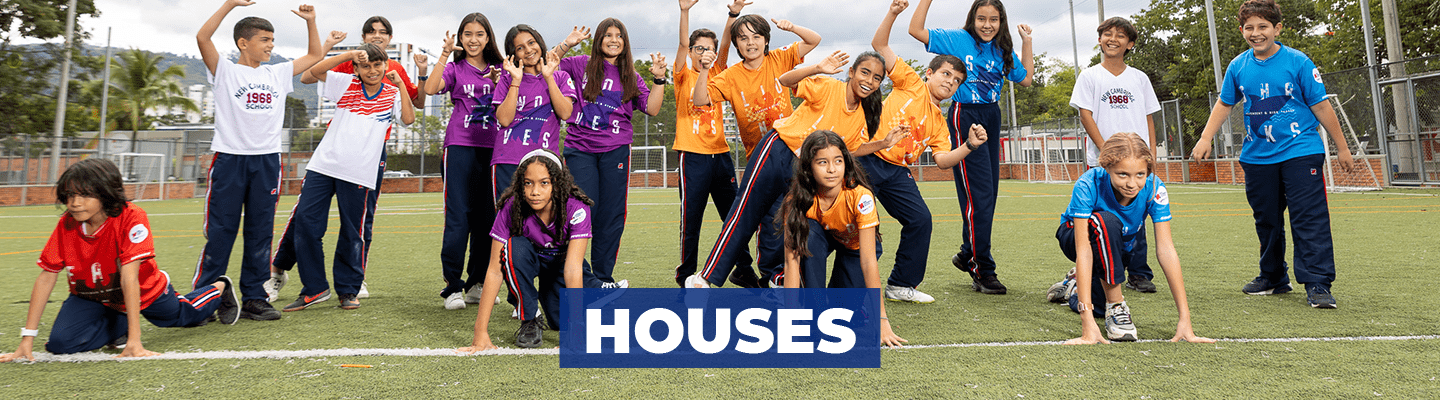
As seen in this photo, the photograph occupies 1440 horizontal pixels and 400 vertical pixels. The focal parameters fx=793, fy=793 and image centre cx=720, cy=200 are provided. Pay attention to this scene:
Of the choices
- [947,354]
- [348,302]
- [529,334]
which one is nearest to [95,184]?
[348,302]

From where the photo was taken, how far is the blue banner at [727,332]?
282 centimetres

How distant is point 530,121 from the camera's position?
4035 mm

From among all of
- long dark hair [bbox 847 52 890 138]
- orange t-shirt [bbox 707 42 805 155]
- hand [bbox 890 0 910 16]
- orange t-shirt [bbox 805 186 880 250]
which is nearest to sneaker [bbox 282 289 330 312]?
orange t-shirt [bbox 707 42 805 155]

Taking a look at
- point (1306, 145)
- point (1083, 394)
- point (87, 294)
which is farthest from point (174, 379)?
point (1306, 145)

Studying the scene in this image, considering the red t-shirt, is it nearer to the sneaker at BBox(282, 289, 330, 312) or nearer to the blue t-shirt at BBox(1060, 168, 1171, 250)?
the sneaker at BBox(282, 289, 330, 312)

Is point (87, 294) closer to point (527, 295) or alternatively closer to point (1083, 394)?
point (527, 295)

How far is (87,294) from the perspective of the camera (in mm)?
3154

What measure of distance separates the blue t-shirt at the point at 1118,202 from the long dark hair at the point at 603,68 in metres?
2.22

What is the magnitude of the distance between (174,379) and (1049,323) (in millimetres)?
3335

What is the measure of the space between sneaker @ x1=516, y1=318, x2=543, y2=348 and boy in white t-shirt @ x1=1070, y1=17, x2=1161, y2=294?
316cm

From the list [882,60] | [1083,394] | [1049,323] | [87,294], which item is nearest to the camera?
[1083,394]

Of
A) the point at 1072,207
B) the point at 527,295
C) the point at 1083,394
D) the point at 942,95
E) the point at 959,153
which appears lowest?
the point at 1083,394

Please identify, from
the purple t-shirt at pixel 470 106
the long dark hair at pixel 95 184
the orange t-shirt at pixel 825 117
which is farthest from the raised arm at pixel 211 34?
the orange t-shirt at pixel 825 117

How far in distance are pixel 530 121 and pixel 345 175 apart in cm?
103
